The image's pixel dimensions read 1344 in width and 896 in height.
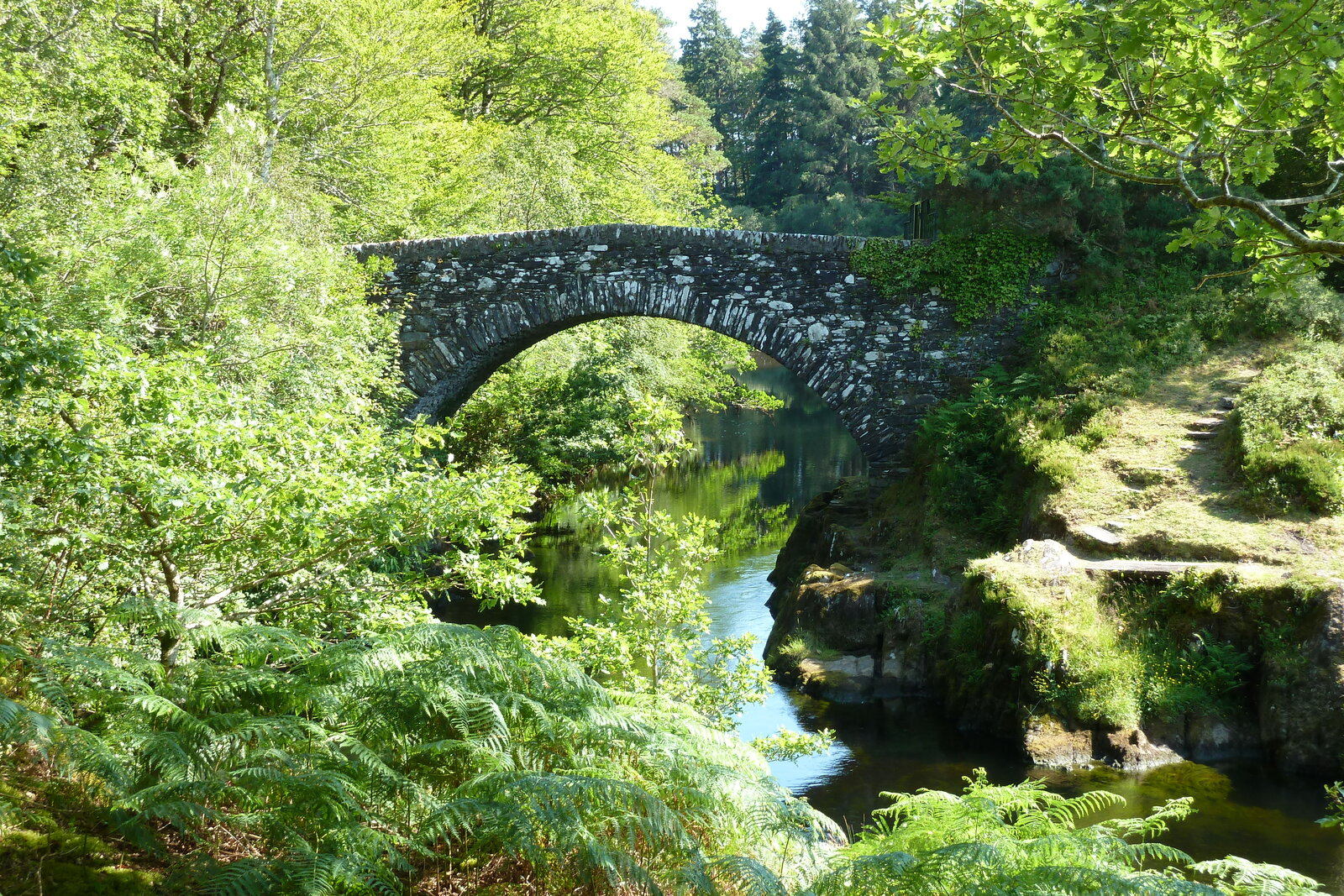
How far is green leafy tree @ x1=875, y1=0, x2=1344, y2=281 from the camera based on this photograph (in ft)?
14.9

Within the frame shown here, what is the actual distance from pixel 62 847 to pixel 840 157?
151ft

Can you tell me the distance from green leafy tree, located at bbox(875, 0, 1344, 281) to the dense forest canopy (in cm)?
35

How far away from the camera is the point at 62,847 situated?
3039mm

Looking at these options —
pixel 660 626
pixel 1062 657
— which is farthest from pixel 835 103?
pixel 660 626

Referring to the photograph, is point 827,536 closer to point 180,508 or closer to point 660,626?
point 660,626

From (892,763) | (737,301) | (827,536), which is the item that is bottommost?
(892,763)

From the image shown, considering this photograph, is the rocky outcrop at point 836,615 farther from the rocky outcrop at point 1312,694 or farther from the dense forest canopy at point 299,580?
the rocky outcrop at point 1312,694

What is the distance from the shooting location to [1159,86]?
16.8 feet

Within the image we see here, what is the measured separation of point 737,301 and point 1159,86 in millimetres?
8813

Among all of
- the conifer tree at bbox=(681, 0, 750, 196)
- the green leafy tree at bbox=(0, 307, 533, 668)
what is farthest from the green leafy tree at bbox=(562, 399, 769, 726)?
the conifer tree at bbox=(681, 0, 750, 196)

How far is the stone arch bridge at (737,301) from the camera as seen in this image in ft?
44.5

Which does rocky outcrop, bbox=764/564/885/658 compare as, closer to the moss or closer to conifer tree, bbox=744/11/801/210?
the moss

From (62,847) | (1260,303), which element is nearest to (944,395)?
(1260,303)

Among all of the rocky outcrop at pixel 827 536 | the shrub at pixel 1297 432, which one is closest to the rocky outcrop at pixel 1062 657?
the shrub at pixel 1297 432
